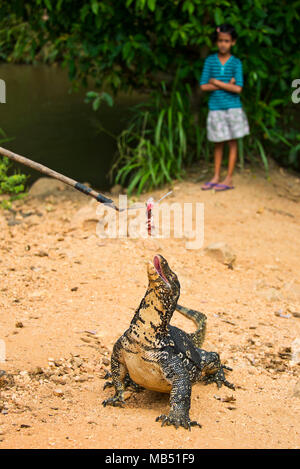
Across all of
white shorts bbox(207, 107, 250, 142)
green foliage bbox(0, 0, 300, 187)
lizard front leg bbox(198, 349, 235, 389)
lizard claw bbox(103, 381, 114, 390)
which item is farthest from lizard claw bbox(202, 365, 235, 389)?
white shorts bbox(207, 107, 250, 142)

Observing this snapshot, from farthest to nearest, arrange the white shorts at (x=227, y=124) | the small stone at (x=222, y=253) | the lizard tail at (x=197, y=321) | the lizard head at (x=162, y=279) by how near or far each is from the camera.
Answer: the white shorts at (x=227, y=124) → the small stone at (x=222, y=253) → the lizard tail at (x=197, y=321) → the lizard head at (x=162, y=279)

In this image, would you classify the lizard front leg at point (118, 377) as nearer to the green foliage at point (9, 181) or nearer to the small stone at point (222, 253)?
the small stone at point (222, 253)

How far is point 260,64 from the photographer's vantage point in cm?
733

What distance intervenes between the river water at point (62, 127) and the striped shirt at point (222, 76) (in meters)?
2.09

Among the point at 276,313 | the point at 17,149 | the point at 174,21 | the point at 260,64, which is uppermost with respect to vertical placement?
the point at 174,21

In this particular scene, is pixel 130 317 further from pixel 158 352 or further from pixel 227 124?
pixel 227 124

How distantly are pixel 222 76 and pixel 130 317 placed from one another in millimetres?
3969

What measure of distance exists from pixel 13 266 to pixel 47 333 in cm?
145

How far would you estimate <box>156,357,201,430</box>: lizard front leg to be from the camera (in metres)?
2.99

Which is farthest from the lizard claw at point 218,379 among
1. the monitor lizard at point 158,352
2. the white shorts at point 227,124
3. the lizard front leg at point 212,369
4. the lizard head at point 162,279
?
the white shorts at point 227,124

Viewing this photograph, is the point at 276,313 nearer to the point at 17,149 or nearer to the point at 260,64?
the point at 260,64

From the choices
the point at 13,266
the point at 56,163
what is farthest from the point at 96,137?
the point at 13,266

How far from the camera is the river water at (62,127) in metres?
9.09

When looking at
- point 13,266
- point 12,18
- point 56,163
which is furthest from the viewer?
point 56,163
